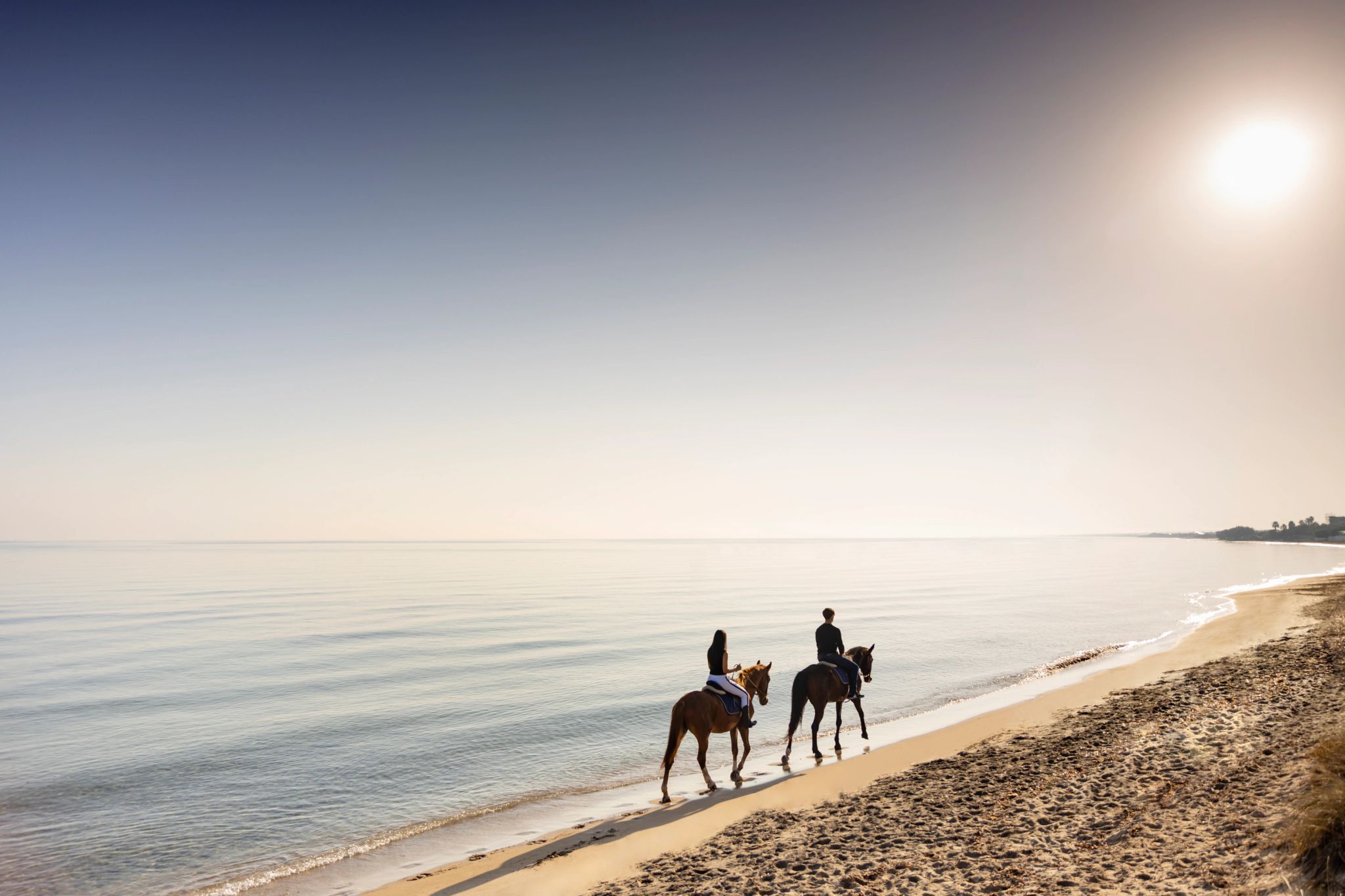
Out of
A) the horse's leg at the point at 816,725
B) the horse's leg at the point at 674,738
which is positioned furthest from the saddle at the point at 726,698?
the horse's leg at the point at 816,725

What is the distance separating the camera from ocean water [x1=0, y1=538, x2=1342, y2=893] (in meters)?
13.0

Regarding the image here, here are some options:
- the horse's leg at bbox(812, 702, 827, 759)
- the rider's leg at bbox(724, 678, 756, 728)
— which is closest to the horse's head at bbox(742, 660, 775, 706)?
the rider's leg at bbox(724, 678, 756, 728)

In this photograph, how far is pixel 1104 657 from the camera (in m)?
27.2

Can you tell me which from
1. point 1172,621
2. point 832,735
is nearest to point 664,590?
point 1172,621

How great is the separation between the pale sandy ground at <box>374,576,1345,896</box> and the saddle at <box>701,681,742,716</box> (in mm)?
1586

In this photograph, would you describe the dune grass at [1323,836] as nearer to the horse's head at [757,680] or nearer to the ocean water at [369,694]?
the horse's head at [757,680]

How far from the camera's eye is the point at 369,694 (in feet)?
78.4

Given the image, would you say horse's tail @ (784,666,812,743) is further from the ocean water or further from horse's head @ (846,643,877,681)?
the ocean water

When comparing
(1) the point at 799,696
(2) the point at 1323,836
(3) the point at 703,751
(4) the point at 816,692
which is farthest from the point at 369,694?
(2) the point at 1323,836

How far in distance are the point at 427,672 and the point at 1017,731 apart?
71.7 feet

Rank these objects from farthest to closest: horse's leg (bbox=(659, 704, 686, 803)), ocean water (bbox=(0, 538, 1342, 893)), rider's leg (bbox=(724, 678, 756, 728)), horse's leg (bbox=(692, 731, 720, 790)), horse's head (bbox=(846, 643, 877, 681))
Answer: horse's head (bbox=(846, 643, 877, 681)) → rider's leg (bbox=(724, 678, 756, 728)) → horse's leg (bbox=(692, 731, 720, 790)) → ocean water (bbox=(0, 538, 1342, 893)) → horse's leg (bbox=(659, 704, 686, 803))

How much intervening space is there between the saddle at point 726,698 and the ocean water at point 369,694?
133 inches

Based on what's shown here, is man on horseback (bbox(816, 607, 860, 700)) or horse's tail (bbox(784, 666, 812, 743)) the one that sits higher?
man on horseback (bbox(816, 607, 860, 700))

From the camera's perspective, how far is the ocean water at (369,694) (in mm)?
13039
